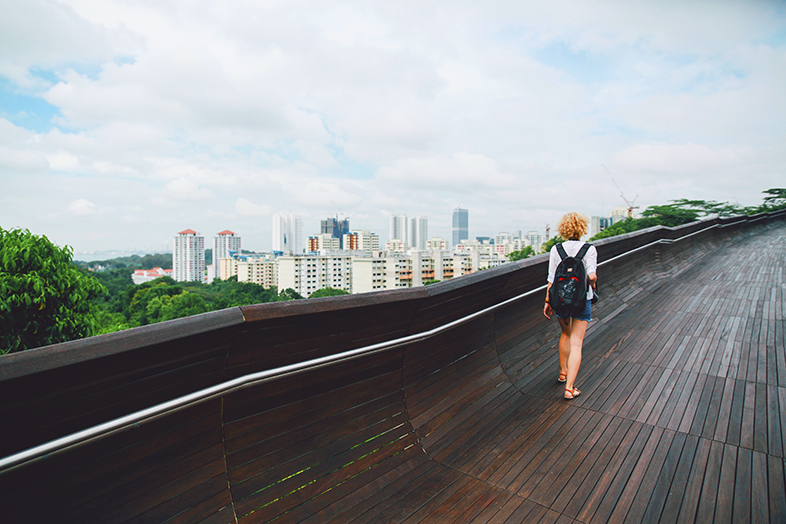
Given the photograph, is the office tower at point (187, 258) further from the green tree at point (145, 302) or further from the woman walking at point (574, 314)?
the woman walking at point (574, 314)

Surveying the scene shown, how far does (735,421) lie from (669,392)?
1.73 feet

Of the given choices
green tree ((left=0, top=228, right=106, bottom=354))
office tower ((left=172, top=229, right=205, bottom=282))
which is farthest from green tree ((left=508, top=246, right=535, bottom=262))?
office tower ((left=172, top=229, right=205, bottom=282))

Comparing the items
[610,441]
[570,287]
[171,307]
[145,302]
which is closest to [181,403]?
[610,441]

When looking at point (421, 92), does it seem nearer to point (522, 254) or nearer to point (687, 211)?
point (522, 254)

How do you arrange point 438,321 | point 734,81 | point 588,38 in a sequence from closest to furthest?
Result: point 438,321, point 588,38, point 734,81

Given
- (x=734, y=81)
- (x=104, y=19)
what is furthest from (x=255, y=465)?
(x=104, y=19)

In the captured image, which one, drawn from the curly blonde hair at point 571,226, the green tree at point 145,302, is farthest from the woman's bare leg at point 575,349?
the green tree at point 145,302

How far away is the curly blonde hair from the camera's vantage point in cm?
355

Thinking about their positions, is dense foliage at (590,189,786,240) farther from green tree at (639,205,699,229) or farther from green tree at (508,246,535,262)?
green tree at (508,246,535,262)

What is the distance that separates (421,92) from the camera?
5659 inches

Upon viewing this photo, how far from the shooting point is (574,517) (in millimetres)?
1981

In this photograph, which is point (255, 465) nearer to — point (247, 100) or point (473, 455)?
point (473, 455)

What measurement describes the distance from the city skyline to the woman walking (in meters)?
6.52

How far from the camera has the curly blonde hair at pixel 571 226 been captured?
3547 mm
